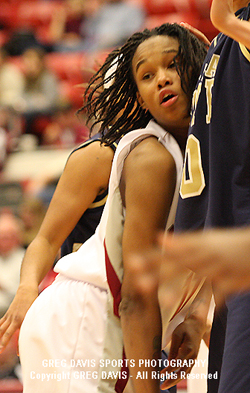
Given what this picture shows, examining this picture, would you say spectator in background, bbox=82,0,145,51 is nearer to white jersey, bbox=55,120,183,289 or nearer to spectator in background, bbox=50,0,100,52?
spectator in background, bbox=50,0,100,52

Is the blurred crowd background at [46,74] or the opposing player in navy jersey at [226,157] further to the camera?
the blurred crowd background at [46,74]

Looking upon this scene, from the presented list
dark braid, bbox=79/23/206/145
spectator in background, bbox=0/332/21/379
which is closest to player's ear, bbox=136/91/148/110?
dark braid, bbox=79/23/206/145

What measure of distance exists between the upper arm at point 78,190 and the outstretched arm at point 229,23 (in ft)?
2.32

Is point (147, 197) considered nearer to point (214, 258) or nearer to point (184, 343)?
point (184, 343)

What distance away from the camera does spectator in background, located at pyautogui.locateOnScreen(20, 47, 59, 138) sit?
19.5 feet

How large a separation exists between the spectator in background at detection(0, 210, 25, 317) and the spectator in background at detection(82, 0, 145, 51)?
270cm

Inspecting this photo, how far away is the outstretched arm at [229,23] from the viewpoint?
0.95 metres

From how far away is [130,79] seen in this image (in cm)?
151

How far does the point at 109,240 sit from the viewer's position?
50.3 inches

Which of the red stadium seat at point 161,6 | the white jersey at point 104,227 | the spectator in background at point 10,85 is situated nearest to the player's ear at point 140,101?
the white jersey at point 104,227

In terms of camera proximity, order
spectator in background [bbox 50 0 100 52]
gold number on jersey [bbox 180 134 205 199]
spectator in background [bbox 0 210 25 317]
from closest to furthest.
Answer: gold number on jersey [bbox 180 134 205 199]
spectator in background [bbox 0 210 25 317]
spectator in background [bbox 50 0 100 52]

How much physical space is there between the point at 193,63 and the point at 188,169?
391 mm

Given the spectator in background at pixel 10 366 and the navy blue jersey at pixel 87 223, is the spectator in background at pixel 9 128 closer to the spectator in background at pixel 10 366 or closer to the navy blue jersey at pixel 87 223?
the spectator in background at pixel 10 366

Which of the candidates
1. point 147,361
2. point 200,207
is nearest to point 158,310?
point 147,361
